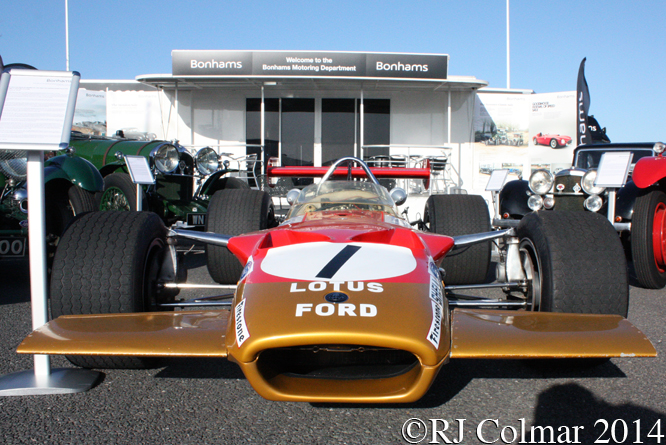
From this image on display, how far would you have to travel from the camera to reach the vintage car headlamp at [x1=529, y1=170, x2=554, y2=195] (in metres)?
5.82

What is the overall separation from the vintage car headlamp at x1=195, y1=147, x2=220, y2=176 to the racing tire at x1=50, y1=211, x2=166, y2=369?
5.09m

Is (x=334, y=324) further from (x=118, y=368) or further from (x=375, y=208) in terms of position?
(x=375, y=208)

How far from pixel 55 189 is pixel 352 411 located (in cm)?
419

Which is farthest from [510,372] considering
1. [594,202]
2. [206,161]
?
[206,161]

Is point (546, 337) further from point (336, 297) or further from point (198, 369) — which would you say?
point (198, 369)

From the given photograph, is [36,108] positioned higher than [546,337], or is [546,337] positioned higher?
[36,108]

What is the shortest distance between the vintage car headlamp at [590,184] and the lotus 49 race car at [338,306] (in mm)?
3200

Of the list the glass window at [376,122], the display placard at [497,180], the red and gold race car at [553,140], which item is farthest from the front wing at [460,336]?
the red and gold race car at [553,140]

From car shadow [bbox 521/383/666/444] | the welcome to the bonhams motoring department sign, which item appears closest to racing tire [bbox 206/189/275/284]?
car shadow [bbox 521/383/666/444]

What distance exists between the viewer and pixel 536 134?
13.7m

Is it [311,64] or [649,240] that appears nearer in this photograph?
[649,240]

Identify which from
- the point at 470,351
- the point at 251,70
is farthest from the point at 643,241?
the point at 251,70

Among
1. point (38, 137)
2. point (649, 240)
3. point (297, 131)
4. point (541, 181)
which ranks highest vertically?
point (297, 131)

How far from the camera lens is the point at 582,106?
12.9 metres
